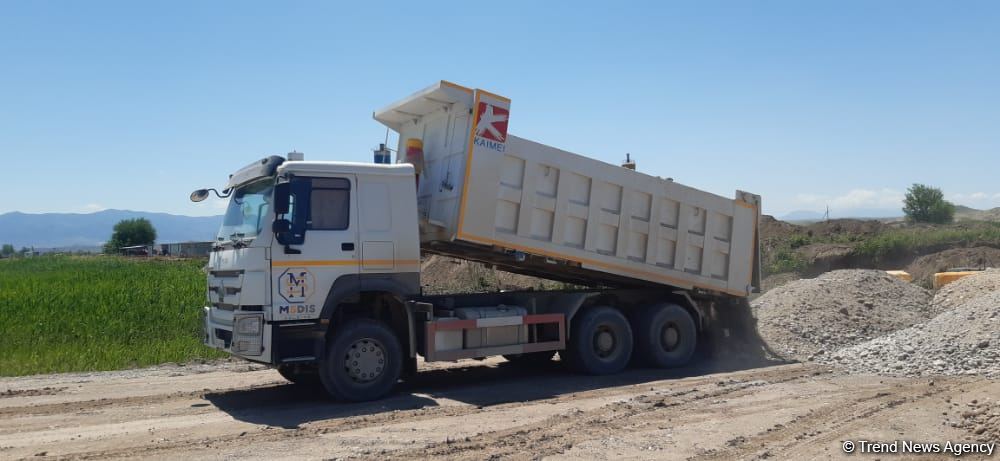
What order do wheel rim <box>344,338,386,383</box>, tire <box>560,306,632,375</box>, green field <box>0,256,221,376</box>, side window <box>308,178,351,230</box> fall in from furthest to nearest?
1. green field <box>0,256,221,376</box>
2. tire <box>560,306,632,375</box>
3. wheel rim <box>344,338,386,383</box>
4. side window <box>308,178,351,230</box>

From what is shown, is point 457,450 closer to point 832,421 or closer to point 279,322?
point 279,322

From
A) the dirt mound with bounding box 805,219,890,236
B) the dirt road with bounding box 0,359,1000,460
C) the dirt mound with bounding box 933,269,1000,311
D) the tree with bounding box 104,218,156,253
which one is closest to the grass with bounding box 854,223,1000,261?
the dirt mound with bounding box 805,219,890,236

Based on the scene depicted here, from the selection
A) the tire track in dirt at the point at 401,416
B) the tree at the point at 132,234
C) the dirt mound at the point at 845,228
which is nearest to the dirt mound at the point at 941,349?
the tire track in dirt at the point at 401,416

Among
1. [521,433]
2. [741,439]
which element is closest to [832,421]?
[741,439]

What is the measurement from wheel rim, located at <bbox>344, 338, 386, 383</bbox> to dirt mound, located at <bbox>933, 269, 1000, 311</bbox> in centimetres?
1177

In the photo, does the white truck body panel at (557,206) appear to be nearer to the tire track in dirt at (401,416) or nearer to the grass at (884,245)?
the tire track in dirt at (401,416)

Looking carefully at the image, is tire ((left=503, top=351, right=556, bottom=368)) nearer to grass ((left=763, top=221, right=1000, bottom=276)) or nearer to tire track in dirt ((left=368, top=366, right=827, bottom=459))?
tire track in dirt ((left=368, top=366, right=827, bottom=459))

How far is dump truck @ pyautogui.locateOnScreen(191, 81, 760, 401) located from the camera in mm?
9297

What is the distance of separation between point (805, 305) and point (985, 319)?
3.02m

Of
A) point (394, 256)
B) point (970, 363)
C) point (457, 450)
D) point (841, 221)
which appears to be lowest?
point (457, 450)

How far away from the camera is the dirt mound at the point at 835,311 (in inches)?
541

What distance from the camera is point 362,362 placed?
31.6 ft

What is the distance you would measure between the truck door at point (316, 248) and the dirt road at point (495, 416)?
1.28m

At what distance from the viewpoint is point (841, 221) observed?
37312 mm
